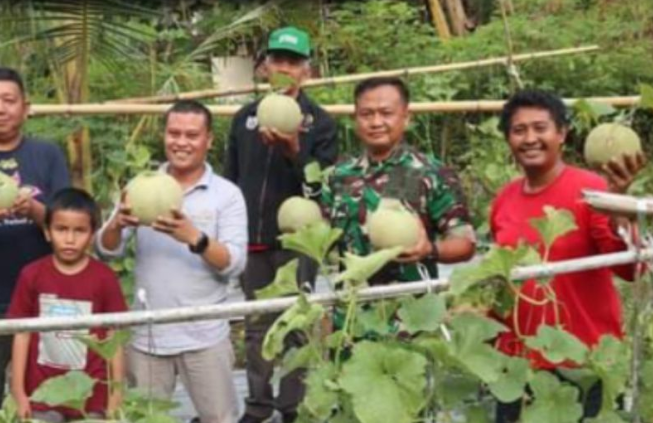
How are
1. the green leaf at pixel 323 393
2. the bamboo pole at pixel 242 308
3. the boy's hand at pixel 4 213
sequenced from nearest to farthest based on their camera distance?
the bamboo pole at pixel 242 308
the green leaf at pixel 323 393
the boy's hand at pixel 4 213

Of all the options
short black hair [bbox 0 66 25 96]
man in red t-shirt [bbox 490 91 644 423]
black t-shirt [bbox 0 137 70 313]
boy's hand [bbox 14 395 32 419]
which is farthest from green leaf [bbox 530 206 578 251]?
short black hair [bbox 0 66 25 96]

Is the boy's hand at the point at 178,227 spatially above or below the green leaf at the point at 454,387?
above

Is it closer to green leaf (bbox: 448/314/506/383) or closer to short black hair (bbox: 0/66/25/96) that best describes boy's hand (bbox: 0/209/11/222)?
short black hair (bbox: 0/66/25/96)

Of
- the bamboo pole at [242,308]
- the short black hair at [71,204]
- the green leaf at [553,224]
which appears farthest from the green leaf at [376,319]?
the short black hair at [71,204]

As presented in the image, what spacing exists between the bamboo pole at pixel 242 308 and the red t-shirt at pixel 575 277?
393 mm

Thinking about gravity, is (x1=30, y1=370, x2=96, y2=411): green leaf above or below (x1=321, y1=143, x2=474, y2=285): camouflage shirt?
below

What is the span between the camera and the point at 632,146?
3.84 metres

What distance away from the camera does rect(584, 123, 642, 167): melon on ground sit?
12.6 feet

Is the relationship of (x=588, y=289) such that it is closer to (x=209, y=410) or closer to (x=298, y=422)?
(x=298, y=422)

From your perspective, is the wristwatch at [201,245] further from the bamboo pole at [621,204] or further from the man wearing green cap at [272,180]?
the bamboo pole at [621,204]

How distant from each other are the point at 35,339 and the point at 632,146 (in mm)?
1856

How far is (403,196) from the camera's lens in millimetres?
3801

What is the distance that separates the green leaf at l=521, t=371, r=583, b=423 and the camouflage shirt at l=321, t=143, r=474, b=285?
981 mm

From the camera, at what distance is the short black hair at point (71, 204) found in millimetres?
3982
